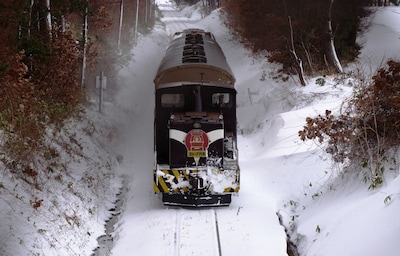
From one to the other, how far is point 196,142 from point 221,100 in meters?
1.52

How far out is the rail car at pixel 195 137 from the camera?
12055mm

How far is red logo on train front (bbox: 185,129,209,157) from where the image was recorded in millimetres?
12008

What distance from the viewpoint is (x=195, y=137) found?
39.4ft

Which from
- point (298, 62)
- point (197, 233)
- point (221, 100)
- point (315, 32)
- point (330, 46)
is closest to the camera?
point (197, 233)

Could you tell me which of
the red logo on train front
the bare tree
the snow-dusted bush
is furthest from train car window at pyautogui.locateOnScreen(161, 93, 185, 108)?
the bare tree

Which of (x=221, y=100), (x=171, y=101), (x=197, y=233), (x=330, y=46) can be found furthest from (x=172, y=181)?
(x=330, y=46)

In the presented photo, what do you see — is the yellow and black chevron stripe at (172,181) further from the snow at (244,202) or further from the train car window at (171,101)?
the train car window at (171,101)

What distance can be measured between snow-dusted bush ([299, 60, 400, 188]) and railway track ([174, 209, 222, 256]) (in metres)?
3.18

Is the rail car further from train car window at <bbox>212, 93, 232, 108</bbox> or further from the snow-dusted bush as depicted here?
the snow-dusted bush

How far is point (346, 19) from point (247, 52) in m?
9.18

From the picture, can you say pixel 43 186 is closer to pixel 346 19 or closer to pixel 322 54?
pixel 322 54

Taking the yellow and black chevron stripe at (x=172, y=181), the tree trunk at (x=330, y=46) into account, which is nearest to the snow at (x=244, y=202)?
the yellow and black chevron stripe at (x=172, y=181)

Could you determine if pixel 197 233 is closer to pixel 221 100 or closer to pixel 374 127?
pixel 221 100

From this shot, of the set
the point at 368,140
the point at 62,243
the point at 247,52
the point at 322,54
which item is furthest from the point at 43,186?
the point at 247,52
